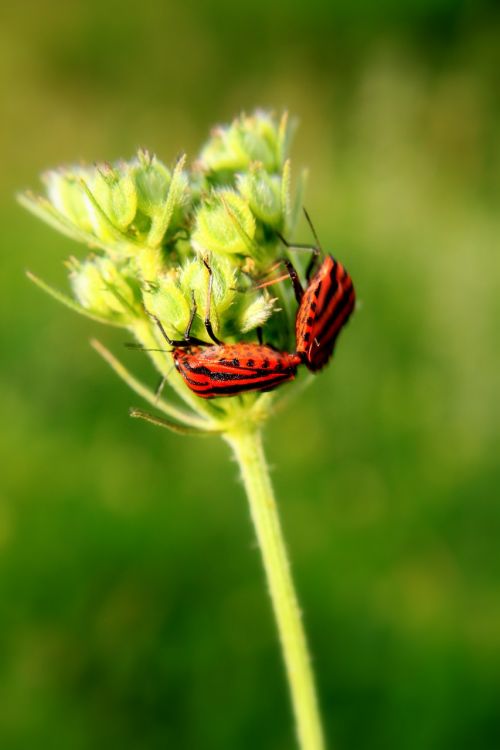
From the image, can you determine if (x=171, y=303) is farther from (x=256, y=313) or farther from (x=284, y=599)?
(x=284, y=599)

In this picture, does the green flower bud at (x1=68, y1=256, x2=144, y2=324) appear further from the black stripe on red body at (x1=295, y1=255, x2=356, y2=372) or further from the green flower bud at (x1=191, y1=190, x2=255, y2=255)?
the black stripe on red body at (x1=295, y1=255, x2=356, y2=372)

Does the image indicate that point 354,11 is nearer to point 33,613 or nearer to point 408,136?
point 408,136

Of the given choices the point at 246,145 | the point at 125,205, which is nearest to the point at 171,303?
the point at 125,205

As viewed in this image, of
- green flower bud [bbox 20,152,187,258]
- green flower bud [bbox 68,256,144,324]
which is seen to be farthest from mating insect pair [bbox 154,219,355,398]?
green flower bud [bbox 20,152,187,258]

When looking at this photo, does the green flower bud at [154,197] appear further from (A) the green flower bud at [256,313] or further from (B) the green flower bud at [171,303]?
(A) the green flower bud at [256,313]

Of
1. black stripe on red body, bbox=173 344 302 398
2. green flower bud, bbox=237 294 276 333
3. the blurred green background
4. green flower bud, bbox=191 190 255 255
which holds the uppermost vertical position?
green flower bud, bbox=191 190 255 255
